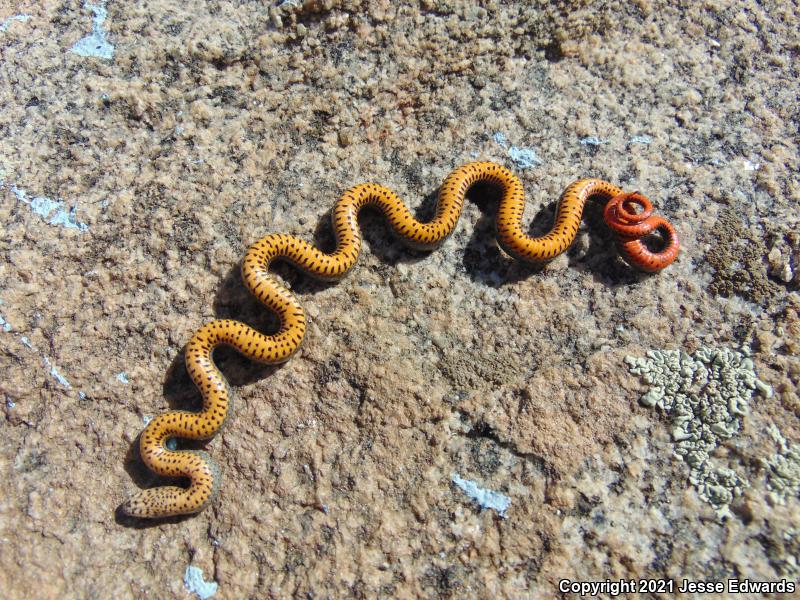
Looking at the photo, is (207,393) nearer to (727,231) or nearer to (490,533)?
(490,533)

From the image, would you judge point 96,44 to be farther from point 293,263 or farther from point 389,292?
point 389,292

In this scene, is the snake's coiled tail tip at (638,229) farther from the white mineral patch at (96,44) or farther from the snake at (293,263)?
the white mineral patch at (96,44)

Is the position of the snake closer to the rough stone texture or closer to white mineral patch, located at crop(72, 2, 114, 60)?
the rough stone texture

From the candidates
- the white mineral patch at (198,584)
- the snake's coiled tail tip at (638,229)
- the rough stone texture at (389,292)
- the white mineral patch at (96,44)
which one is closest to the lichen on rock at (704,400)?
the rough stone texture at (389,292)

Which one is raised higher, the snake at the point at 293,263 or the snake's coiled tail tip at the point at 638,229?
the snake's coiled tail tip at the point at 638,229

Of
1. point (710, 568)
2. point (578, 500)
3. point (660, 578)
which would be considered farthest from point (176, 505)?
point (710, 568)

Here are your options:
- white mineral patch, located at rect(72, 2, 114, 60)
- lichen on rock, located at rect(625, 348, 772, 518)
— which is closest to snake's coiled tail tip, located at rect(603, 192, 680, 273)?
lichen on rock, located at rect(625, 348, 772, 518)
